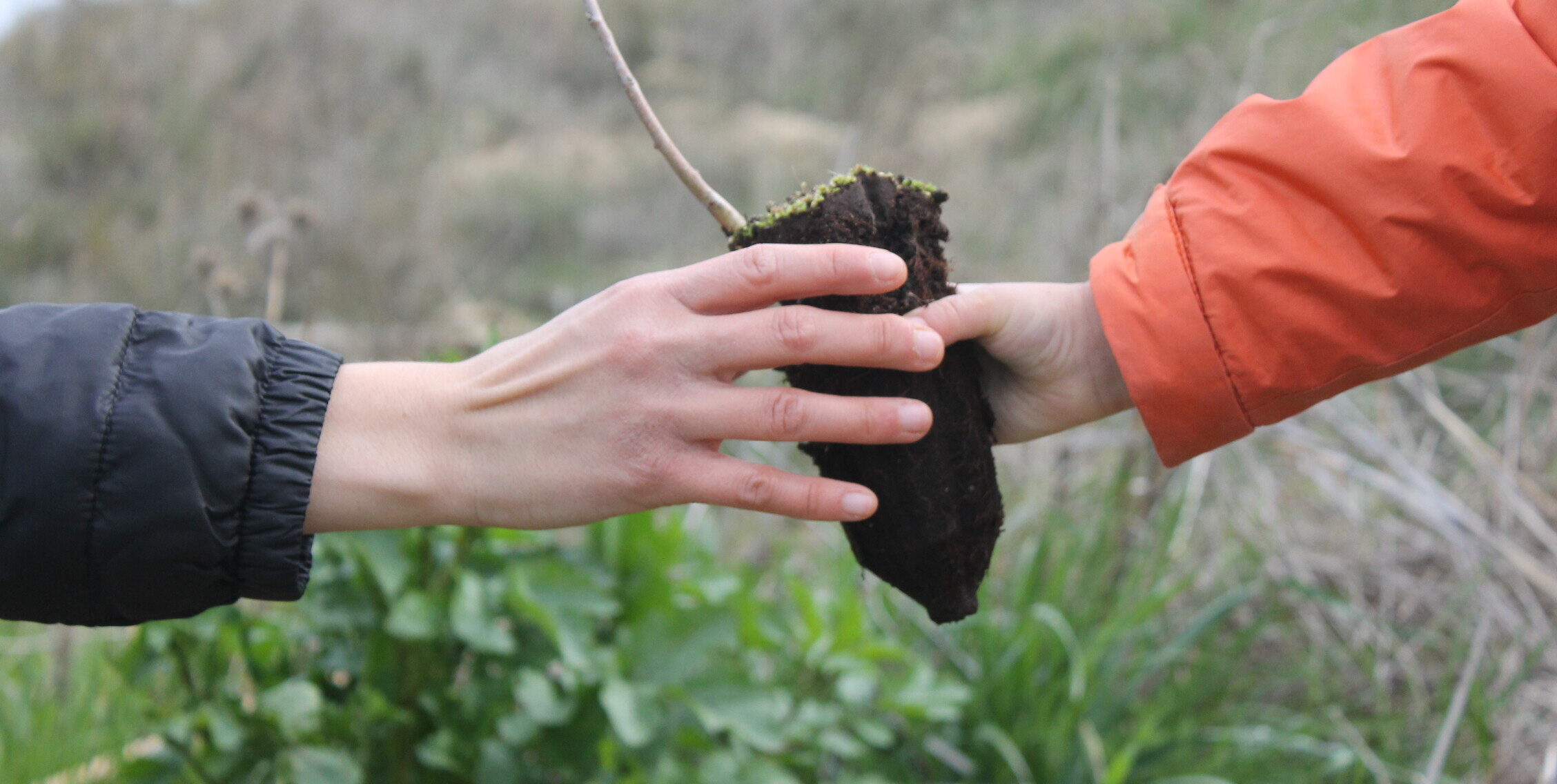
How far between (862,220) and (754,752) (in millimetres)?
1345

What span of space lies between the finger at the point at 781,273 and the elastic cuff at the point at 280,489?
0.48m

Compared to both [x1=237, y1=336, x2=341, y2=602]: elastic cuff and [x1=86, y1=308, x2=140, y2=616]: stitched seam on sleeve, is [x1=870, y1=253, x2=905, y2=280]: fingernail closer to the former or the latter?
[x1=237, y1=336, x2=341, y2=602]: elastic cuff

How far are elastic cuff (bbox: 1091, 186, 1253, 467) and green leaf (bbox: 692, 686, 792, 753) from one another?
34.8 inches

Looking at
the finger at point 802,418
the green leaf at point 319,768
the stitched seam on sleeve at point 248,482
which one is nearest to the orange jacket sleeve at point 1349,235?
the finger at point 802,418

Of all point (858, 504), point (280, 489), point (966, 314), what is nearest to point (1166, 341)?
point (966, 314)

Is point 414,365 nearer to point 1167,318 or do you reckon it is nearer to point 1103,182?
point 1167,318

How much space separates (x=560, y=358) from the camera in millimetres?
1067

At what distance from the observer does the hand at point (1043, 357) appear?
133 centimetres

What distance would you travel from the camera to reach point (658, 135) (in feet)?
3.83

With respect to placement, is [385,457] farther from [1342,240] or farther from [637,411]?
[1342,240]

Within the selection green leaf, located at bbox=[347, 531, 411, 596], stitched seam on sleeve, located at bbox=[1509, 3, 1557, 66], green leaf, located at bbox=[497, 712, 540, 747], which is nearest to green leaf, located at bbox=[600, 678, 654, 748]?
green leaf, located at bbox=[497, 712, 540, 747]

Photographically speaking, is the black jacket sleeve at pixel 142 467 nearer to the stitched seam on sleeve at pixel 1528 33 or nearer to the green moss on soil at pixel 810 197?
the green moss on soil at pixel 810 197

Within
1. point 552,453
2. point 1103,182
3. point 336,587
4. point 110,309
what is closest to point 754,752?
point 336,587

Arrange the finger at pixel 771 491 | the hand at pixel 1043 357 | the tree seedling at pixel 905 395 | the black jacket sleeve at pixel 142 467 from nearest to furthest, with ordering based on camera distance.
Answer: the black jacket sleeve at pixel 142 467 < the finger at pixel 771 491 < the tree seedling at pixel 905 395 < the hand at pixel 1043 357
